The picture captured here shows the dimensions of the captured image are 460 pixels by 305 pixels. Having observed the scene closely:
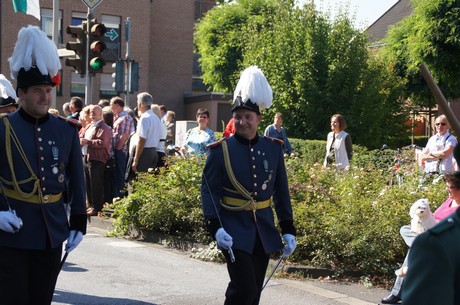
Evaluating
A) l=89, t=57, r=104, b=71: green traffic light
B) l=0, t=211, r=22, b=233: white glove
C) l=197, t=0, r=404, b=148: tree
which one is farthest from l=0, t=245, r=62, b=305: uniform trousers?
l=197, t=0, r=404, b=148: tree

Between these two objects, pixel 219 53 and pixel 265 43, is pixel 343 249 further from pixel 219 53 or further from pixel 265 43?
pixel 219 53

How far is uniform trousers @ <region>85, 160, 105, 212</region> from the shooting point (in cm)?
1370

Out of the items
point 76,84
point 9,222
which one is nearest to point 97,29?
point 9,222

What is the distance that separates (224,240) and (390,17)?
169 feet

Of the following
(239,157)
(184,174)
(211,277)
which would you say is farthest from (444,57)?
(239,157)

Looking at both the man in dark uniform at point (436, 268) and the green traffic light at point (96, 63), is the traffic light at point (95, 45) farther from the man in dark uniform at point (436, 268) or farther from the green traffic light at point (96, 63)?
the man in dark uniform at point (436, 268)

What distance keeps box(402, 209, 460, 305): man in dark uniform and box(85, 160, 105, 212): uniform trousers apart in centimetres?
1168

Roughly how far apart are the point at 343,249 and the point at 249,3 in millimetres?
47083

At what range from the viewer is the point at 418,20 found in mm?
30078

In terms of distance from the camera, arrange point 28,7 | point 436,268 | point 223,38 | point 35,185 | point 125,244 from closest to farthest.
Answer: point 436,268 < point 35,185 < point 125,244 < point 28,7 < point 223,38

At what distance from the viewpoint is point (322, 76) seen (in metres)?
33.4

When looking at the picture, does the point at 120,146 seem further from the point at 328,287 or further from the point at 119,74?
the point at 328,287

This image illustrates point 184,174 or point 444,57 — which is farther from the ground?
point 444,57

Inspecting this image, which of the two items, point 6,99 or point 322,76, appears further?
point 322,76
